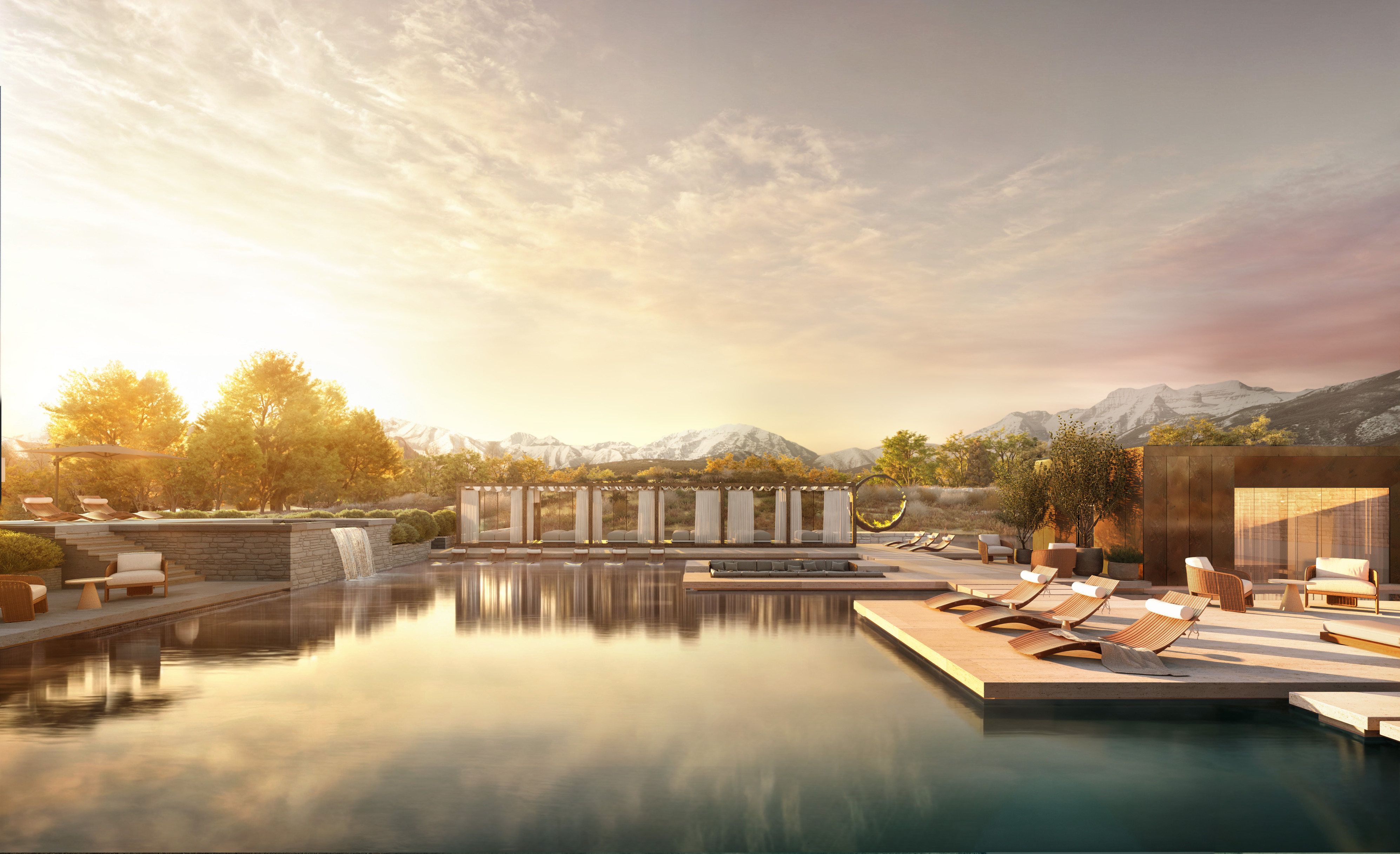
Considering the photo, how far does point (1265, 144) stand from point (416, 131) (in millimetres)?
30081

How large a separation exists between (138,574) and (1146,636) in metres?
14.5

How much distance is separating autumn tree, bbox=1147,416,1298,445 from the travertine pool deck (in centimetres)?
5174

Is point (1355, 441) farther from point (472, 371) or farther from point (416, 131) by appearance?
point (416, 131)

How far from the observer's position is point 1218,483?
15.3 metres

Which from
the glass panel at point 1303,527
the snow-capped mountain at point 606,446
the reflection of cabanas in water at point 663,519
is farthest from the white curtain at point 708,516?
the snow-capped mountain at point 606,446

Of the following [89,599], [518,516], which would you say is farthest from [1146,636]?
[518,516]

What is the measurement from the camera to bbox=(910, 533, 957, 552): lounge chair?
22.2 m

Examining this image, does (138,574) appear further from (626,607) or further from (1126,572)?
(1126,572)

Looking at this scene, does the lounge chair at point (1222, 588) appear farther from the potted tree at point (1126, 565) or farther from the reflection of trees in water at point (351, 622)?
the reflection of trees in water at point (351, 622)

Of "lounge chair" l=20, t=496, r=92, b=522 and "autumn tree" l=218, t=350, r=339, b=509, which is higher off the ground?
"autumn tree" l=218, t=350, r=339, b=509

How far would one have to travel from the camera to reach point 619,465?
2505 inches

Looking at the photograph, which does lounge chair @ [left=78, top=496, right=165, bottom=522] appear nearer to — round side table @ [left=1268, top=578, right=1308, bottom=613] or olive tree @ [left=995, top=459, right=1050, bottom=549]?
olive tree @ [left=995, top=459, right=1050, bottom=549]

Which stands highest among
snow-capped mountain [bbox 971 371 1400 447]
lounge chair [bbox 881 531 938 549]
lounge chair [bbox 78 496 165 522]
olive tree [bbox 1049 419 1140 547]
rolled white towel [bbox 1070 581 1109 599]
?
snow-capped mountain [bbox 971 371 1400 447]

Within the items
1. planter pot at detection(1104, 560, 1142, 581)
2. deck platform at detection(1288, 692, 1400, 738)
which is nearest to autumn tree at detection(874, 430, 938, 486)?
planter pot at detection(1104, 560, 1142, 581)
